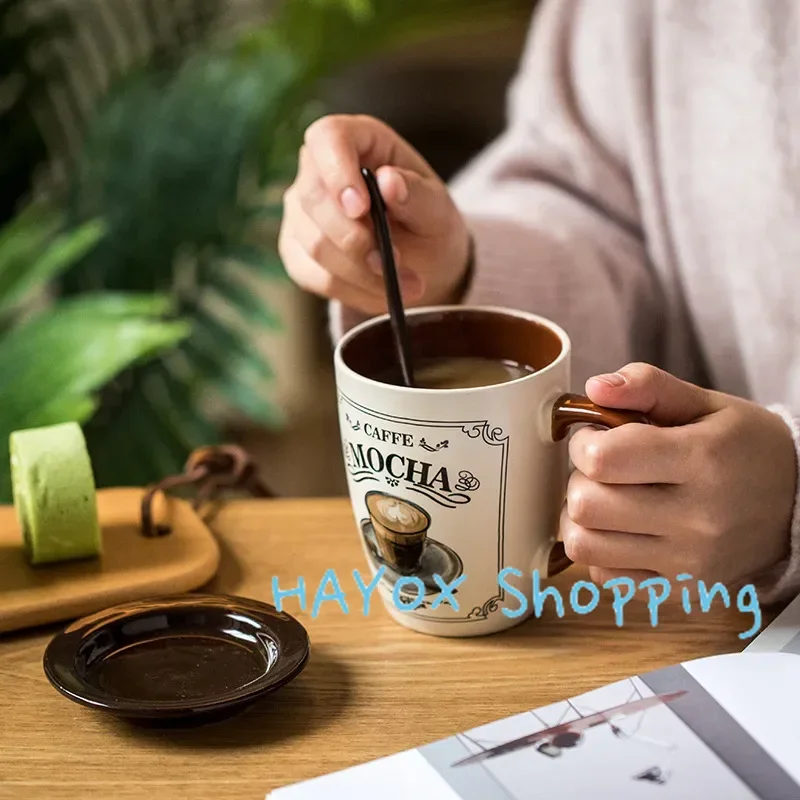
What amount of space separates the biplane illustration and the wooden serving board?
20 cm

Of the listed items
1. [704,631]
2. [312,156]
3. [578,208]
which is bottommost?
[704,631]

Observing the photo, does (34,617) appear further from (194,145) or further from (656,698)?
(194,145)

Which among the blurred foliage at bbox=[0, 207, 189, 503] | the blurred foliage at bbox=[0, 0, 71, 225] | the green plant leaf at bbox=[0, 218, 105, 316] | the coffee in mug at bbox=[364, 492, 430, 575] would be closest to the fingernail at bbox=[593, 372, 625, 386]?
the coffee in mug at bbox=[364, 492, 430, 575]

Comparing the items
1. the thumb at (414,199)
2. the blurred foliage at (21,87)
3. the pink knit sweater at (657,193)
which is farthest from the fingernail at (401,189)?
the blurred foliage at (21,87)

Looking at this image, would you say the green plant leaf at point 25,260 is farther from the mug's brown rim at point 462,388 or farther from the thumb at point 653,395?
the thumb at point 653,395

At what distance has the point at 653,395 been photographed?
493 millimetres

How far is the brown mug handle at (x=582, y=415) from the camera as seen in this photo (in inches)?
19.2

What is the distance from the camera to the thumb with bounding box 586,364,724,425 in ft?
1.59

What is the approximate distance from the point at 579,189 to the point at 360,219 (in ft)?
1.07

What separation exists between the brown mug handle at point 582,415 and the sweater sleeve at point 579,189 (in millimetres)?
262

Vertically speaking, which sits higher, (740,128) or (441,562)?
(740,128)

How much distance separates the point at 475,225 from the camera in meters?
0.74

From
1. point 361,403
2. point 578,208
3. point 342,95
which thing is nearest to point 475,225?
point 578,208

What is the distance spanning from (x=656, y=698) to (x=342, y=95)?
1681mm
